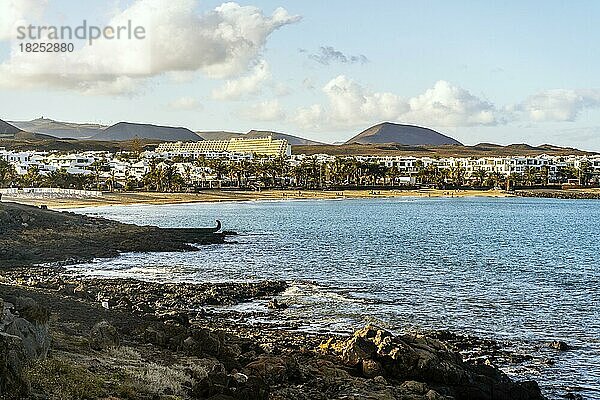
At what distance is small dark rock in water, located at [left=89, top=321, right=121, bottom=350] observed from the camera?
1499 centimetres

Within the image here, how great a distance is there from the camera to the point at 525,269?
40750 mm

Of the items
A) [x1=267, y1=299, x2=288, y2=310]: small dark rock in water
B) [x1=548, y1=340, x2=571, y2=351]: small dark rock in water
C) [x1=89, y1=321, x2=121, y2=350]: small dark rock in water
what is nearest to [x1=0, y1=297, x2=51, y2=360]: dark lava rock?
[x1=89, y1=321, x2=121, y2=350]: small dark rock in water

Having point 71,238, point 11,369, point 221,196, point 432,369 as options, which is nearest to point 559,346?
point 432,369

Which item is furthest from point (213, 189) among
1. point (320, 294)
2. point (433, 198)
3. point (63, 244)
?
point (320, 294)

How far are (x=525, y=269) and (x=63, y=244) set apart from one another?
27152mm

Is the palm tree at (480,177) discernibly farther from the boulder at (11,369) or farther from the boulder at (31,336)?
the boulder at (11,369)

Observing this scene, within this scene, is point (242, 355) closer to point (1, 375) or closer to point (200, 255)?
point (1, 375)

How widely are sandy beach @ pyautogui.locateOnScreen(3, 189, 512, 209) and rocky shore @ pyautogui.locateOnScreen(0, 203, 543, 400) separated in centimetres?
7501

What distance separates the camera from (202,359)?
51.0 feet

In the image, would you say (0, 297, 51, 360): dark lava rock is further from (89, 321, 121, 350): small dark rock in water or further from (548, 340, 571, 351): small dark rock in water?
(548, 340, 571, 351): small dark rock in water

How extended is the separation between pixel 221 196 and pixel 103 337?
375ft

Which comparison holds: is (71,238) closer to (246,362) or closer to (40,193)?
(246,362)

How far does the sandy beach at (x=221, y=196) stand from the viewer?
100125 millimetres

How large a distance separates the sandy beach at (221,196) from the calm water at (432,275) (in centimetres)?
2982
